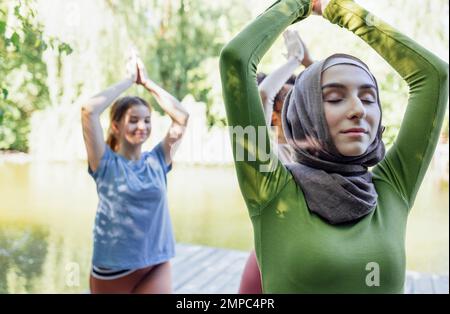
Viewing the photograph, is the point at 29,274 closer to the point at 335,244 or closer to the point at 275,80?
the point at 275,80

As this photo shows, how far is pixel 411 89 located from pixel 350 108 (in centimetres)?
25

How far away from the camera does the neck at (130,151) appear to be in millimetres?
2645

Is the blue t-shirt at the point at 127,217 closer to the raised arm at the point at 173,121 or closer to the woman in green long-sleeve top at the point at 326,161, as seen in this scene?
the raised arm at the point at 173,121

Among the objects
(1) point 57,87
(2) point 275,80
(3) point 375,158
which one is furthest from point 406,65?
(1) point 57,87

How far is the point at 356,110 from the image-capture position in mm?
1135

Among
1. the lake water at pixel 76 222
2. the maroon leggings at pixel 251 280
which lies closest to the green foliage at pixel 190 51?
the lake water at pixel 76 222

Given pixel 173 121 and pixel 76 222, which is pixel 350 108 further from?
pixel 76 222

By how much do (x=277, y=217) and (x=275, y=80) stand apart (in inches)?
41.5

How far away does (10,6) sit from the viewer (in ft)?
6.37

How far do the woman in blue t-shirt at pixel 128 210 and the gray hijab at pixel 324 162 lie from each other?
137cm

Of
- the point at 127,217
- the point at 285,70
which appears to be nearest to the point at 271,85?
the point at 285,70

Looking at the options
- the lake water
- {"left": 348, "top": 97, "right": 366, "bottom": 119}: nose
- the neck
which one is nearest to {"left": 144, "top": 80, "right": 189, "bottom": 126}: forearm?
the neck

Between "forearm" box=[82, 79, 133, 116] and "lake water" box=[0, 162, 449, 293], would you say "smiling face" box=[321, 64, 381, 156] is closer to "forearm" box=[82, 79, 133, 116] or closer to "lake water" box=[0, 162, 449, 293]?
"forearm" box=[82, 79, 133, 116]

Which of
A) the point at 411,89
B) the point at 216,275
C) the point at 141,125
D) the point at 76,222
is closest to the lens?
the point at 411,89
